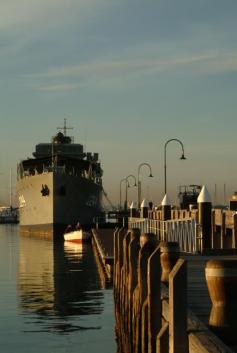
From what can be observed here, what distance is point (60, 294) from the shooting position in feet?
89.0

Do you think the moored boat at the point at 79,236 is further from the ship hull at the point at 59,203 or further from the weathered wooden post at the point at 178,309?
the weathered wooden post at the point at 178,309

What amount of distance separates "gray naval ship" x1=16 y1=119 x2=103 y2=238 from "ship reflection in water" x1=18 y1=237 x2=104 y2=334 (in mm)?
36297

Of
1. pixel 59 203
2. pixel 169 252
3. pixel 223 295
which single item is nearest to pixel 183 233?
pixel 169 252

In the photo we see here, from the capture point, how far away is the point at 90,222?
286 ft

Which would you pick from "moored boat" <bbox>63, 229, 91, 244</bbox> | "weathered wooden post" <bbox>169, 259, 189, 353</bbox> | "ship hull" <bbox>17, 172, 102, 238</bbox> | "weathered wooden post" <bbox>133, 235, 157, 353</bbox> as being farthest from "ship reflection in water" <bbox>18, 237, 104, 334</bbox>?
"ship hull" <bbox>17, 172, 102, 238</bbox>

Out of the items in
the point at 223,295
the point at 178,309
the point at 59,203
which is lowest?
the point at 178,309

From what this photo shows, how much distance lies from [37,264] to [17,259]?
569cm

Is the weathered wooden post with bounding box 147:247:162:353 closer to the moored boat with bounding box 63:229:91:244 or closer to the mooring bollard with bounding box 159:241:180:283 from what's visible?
the mooring bollard with bounding box 159:241:180:283

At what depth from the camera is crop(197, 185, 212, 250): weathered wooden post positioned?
22612mm

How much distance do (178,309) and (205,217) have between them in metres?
15.4

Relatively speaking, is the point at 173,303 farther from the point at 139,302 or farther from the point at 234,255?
the point at 234,255

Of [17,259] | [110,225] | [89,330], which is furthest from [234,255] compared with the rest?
[110,225]

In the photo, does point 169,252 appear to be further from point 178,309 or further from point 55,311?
point 55,311

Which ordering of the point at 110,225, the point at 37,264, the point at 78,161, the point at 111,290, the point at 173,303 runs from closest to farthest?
the point at 173,303 → the point at 111,290 → the point at 37,264 → the point at 110,225 → the point at 78,161
